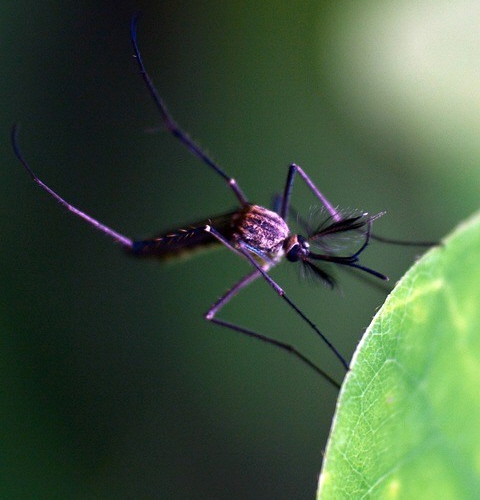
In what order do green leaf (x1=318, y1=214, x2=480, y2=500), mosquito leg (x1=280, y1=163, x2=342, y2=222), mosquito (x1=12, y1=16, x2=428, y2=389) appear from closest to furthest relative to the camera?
green leaf (x1=318, y1=214, x2=480, y2=500) → mosquito (x1=12, y1=16, x2=428, y2=389) → mosquito leg (x1=280, y1=163, x2=342, y2=222)

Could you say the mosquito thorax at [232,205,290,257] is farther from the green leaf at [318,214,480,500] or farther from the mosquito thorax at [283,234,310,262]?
the green leaf at [318,214,480,500]

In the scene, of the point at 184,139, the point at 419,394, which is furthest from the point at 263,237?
the point at 419,394

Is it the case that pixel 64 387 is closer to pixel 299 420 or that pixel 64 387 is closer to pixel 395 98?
pixel 299 420

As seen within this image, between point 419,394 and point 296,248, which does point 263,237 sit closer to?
point 296,248

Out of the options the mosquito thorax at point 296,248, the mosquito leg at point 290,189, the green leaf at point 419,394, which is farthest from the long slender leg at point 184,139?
the green leaf at point 419,394

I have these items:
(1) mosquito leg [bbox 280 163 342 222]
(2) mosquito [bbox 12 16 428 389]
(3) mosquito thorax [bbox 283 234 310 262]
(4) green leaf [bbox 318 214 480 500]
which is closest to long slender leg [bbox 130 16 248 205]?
(2) mosquito [bbox 12 16 428 389]

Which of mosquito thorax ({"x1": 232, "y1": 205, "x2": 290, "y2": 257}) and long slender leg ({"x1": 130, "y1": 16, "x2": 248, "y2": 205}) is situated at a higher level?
long slender leg ({"x1": 130, "y1": 16, "x2": 248, "y2": 205})

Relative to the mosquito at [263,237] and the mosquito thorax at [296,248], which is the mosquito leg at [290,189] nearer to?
the mosquito at [263,237]
